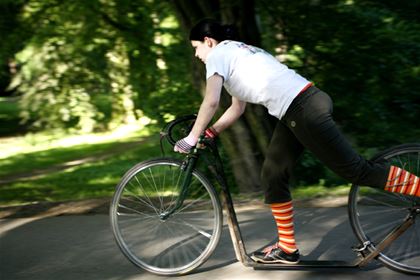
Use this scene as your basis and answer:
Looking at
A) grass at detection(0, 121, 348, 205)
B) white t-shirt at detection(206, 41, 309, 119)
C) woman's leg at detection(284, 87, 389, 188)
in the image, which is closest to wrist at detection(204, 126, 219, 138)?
white t-shirt at detection(206, 41, 309, 119)

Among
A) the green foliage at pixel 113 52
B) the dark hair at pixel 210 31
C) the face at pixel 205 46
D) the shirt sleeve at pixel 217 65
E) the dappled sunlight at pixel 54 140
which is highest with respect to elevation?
the dark hair at pixel 210 31

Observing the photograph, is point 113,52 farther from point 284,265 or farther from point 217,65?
point 284,265

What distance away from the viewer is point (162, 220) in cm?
415

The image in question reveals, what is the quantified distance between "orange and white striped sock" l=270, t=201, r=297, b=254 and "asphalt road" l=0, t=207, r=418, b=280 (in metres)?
0.18

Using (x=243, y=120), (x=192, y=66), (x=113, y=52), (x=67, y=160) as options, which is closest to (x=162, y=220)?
(x=243, y=120)

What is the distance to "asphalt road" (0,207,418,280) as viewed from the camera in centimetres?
399

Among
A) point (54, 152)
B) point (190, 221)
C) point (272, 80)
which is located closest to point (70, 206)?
point (190, 221)

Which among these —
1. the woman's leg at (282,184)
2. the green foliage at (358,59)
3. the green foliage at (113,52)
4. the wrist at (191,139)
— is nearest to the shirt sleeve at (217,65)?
the wrist at (191,139)

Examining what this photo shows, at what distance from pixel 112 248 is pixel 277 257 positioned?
4.51 ft

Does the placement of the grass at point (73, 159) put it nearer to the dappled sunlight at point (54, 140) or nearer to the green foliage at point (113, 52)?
the dappled sunlight at point (54, 140)

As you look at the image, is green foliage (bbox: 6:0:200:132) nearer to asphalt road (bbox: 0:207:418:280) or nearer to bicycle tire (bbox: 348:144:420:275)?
asphalt road (bbox: 0:207:418:280)

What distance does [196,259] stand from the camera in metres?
4.11

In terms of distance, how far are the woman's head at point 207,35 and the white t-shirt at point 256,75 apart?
0.29 ft

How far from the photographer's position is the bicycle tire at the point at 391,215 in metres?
3.79
